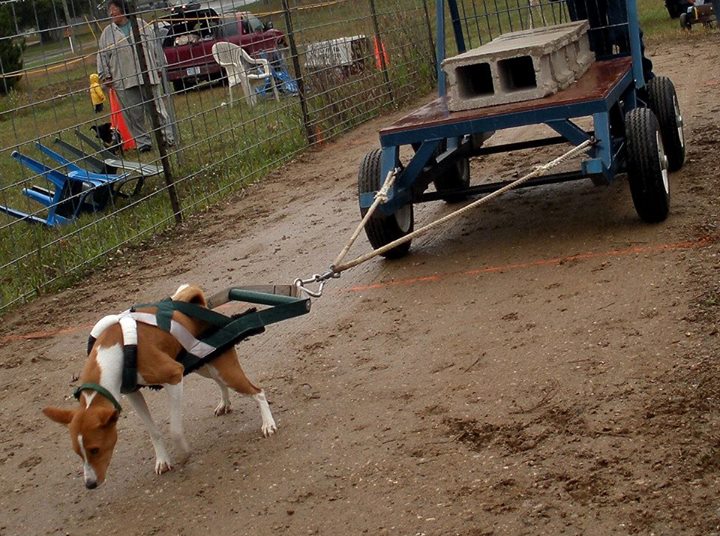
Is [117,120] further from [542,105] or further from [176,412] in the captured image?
[176,412]

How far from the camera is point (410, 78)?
52.4 ft

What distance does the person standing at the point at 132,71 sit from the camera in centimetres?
1020

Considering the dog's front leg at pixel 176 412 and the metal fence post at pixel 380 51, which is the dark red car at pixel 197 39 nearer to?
the metal fence post at pixel 380 51

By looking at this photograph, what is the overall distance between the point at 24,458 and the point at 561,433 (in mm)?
2732

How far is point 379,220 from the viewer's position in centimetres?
738

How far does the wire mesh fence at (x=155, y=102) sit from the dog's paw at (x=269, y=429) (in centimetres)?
406

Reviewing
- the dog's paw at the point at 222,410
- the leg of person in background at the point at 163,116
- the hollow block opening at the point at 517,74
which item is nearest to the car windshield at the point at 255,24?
the leg of person in background at the point at 163,116

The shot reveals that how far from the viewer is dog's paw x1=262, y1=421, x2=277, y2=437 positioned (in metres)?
5.16

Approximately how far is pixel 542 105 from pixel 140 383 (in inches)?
132

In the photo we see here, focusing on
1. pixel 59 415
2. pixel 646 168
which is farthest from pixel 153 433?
pixel 646 168

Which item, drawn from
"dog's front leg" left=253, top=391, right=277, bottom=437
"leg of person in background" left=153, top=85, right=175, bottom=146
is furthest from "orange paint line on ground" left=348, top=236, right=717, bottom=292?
"leg of person in background" left=153, top=85, right=175, bottom=146

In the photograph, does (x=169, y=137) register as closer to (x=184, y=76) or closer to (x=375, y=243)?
(x=184, y=76)

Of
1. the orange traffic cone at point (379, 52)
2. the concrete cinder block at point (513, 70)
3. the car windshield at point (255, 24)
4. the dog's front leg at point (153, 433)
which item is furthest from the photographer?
the orange traffic cone at point (379, 52)

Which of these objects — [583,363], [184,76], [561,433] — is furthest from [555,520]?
[184,76]
